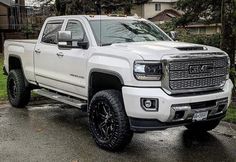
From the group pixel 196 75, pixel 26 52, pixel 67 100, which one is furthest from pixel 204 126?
pixel 26 52

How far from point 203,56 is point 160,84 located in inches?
31.5

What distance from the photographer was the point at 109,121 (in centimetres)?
605

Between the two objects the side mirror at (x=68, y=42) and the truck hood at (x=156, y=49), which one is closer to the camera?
the truck hood at (x=156, y=49)

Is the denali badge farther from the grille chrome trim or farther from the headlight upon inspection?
the headlight

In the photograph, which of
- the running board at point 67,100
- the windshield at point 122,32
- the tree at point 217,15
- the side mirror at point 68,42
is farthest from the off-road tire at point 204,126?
the tree at point 217,15

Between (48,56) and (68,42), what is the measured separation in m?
1.11

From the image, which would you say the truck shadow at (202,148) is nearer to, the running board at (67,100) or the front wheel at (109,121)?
the front wheel at (109,121)

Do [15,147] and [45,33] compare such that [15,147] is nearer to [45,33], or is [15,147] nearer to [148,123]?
[148,123]

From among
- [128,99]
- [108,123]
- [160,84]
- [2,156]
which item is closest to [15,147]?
[2,156]

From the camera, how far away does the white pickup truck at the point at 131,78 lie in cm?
552

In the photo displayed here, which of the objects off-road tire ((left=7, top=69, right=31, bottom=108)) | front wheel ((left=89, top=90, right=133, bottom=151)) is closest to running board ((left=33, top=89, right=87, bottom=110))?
front wheel ((left=89, top=90, right=133, bottom=151))

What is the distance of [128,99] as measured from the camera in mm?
5586

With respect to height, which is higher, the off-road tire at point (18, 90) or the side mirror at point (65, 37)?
the side mirror at point (65, 37)

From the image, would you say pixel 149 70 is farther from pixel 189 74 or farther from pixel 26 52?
pixel 26 52
